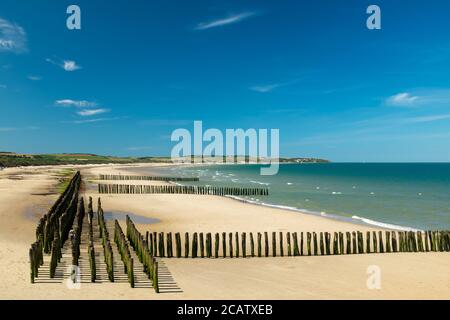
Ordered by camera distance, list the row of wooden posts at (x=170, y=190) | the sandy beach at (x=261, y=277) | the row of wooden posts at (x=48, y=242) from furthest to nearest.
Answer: the row of wooden posts at (x=170, y=190), the row of wooden posts at (x=48, y=242), the sandy beach at (x=261, y=277)

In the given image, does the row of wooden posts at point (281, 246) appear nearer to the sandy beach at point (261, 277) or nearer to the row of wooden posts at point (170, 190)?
the sandy beach at point (261, 277)

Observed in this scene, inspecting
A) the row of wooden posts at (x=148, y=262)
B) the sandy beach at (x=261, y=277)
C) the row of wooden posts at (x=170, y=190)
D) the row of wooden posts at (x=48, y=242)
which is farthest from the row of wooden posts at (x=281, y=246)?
the row of wooden posts at (x=170, y=190)

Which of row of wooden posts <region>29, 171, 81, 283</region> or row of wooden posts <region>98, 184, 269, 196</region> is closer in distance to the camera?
row of wooden posts <region>29, 171, 81, 283</region>

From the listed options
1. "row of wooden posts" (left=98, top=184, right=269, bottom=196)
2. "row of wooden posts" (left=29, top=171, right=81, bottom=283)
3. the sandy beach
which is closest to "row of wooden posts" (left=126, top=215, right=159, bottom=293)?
the sandy beach

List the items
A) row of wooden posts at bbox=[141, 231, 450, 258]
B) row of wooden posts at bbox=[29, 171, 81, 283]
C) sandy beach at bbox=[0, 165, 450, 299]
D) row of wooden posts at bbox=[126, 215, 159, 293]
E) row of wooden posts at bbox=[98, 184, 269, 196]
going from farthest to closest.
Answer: row of wooden posts at bbox=[98, 184, 269, 196] → row of wooden posts at bbox=[141, 231, 450, 258] → row of wooden posts at bbox=[29, 171, 81, 283] → row of wooden posts at bbox=[126, 215, 159, 293] → sandy beach at bbox=[0, 165, 450, 299]

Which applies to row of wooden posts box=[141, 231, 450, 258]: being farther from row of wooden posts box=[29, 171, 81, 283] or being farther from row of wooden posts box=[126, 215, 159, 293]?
row of wooden posts box=[29, 171, 81, 283]

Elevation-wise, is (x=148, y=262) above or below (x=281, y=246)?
above

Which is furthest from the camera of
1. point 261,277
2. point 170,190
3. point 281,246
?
point 170,190

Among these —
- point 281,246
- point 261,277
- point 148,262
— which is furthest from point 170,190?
point 148,262

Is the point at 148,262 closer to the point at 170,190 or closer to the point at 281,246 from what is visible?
the point at 281,246

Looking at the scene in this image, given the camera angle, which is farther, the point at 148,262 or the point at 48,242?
the point at 48,242

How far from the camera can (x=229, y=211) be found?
112ft

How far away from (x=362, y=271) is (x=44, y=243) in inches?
536

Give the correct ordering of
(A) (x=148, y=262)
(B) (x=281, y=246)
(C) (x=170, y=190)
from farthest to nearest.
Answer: (C) (x=170, y=190) < (B) (x=281, y=246) < (A) (x=148, y=262)
